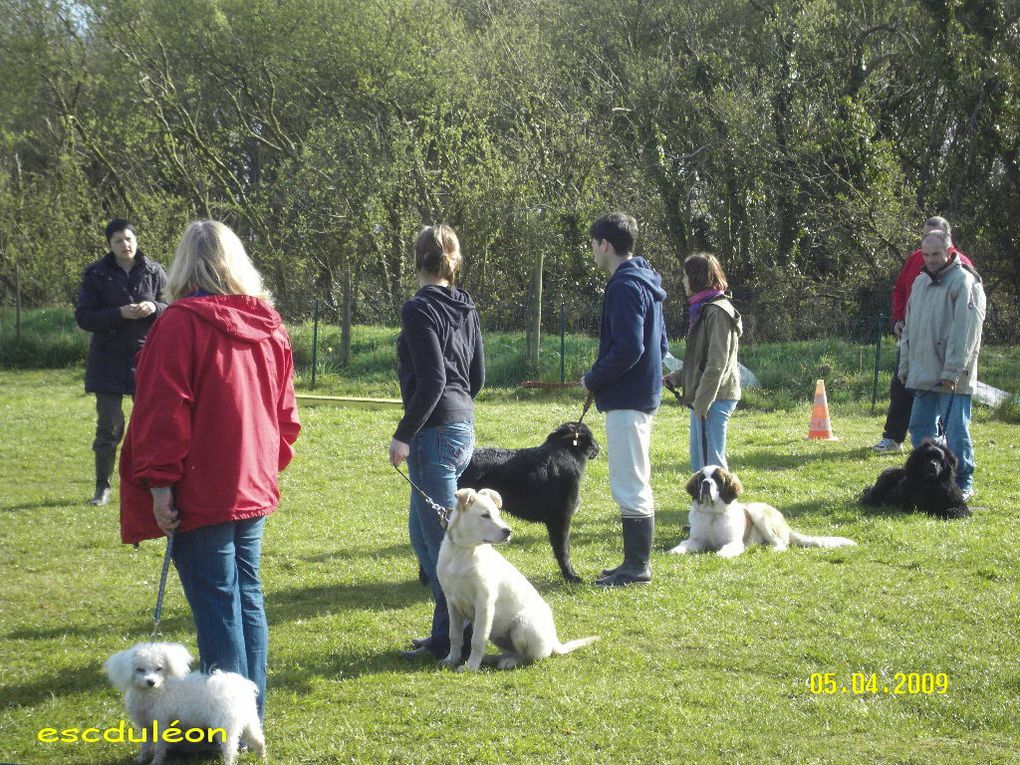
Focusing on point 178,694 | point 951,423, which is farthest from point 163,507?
point 951,423

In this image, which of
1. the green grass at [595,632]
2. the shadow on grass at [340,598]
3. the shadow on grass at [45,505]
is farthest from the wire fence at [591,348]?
the shadow on grass at [340,598]

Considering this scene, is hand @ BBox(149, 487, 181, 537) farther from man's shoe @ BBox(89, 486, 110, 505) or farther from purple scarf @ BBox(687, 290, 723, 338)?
man's shoe @ BBox(89, 486, 110, 505)

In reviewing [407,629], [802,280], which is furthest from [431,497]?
[802,280]

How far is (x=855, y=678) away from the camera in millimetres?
4535

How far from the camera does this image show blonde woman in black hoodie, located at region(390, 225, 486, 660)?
15.3 feet

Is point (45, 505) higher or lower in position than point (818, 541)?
lower

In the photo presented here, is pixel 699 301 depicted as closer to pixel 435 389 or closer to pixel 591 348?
pixel 435 389

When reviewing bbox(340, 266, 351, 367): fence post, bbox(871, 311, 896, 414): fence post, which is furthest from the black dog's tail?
bbox(340, 266, 351, 367): fence post

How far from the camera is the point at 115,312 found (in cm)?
776

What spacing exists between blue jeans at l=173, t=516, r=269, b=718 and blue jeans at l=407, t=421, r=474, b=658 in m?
1.21

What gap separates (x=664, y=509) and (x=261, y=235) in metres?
15.6

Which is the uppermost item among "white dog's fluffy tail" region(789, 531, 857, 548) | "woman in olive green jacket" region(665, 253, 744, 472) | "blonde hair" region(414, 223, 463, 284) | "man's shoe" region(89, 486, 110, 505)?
"blonde hair" region(414, 223, 463, 284)

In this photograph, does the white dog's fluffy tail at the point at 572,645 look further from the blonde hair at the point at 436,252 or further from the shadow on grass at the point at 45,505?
the shadow on grass at the point at 45,505

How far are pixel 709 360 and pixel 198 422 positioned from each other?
437cm
